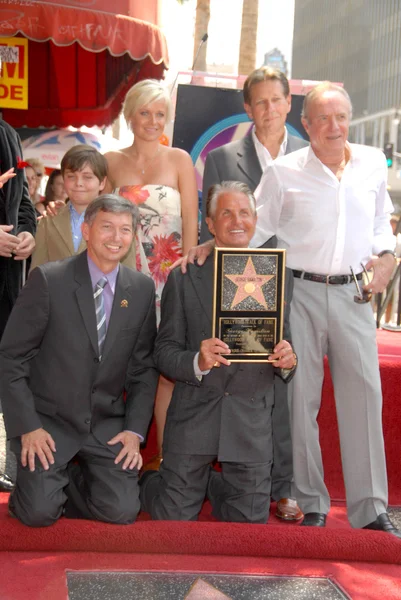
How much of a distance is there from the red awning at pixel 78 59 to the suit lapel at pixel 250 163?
4784 mm

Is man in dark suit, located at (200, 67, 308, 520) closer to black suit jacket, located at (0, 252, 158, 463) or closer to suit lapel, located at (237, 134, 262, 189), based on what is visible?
suit lapel, located at (237, 134, 262, 189)

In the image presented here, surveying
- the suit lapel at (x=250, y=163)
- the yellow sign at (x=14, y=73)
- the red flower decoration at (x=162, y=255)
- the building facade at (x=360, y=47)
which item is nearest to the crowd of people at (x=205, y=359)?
the suit lapel at (x=250, y=163)

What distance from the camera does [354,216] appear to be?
3.63 metres

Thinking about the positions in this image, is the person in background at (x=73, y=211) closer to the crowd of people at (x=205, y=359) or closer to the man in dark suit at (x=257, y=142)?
the crowd of people at (x=205, y=359)

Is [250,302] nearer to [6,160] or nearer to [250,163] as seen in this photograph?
[250,163]

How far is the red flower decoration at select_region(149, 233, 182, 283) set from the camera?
4133 mm

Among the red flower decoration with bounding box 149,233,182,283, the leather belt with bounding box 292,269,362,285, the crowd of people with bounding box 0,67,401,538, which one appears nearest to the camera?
the crowd of people with bounding box 0,67,401,538

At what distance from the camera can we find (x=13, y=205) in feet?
12.7

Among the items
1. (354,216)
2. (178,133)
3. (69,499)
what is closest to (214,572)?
(69,499)

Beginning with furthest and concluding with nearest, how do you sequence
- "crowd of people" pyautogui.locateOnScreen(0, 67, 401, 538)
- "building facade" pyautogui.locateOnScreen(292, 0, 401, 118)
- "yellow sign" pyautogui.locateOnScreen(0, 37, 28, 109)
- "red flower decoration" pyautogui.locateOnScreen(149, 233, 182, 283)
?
"building facade" pyautogui.locateOnScreen(292, 0, 401, 118) < "yellow sign" pyautogui.locateOnScreen(0, 37, 28, 109) < "red flower decoration" pyautogui.locateOnScreen(149, 233, 182, 283) < "crowd of people" pyautogui.locateOnScreen(0, 67, 401, 538)

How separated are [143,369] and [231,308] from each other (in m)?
0.62

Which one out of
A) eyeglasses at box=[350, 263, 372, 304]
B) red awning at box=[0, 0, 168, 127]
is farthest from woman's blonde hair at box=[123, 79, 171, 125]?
red awning at box=[0, 0, 168, 127]

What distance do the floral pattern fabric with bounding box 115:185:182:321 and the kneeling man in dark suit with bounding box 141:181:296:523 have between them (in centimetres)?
51

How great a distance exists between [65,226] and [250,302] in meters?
1.20
